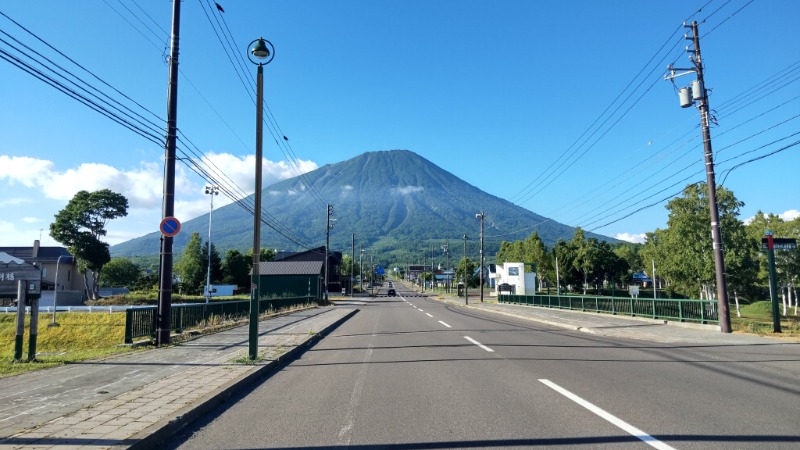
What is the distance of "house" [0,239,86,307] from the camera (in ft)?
158

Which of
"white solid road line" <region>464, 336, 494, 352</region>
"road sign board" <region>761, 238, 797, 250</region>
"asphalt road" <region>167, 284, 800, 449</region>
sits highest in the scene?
"road sign board" <region>761, 238, 797, 250</region>

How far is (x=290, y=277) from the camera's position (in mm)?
65875

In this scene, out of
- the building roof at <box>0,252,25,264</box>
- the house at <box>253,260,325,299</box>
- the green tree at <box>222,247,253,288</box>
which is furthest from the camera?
the green tree at <box>222,247,253,288</box>

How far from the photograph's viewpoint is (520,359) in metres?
10.5

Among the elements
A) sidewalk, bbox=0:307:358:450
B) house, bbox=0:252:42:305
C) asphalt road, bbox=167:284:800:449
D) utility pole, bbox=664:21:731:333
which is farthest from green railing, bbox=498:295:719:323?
house, bbox=0:252:42:305

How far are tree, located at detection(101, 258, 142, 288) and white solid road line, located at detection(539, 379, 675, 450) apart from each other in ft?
310

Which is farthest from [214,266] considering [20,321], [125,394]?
[125,394]

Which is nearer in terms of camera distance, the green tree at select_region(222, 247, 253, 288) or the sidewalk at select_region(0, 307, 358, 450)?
the sidewalk at select_region(0, 307, 358, 450)

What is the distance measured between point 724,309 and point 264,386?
15423 millimetres

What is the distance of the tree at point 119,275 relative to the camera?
88500mm

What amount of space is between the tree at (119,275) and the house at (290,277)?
34.3m

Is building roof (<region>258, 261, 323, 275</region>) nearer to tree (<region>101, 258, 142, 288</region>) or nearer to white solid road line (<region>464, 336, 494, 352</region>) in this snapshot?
tree (<region>101, 258, 142, 288</region>)

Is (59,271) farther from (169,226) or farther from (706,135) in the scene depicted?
(706,135)

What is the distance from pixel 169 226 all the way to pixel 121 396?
7043mm
